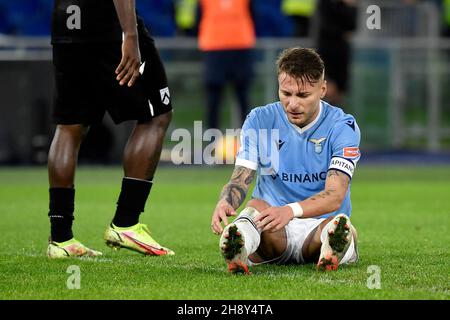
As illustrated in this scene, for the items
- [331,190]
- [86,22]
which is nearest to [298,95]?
[331,190]

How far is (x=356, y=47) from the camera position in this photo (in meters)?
15.2

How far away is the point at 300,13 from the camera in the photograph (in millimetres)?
15805

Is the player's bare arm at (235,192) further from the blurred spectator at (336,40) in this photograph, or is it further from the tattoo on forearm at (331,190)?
→ the blurred spectator at (336,40)

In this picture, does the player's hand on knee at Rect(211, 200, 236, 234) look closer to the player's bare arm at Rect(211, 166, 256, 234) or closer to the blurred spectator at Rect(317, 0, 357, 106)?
the player's bare arm at Rect(211, 166, 256, 234)

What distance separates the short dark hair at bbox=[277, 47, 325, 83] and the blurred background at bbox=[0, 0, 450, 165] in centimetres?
778

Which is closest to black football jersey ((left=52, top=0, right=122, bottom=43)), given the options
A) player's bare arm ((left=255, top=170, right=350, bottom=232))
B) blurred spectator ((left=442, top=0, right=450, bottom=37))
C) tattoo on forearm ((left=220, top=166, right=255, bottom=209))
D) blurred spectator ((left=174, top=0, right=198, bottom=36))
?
tattoo on forearm ((left=220, top=166, right=255, bottom=209))

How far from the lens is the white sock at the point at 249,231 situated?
16.4 feet

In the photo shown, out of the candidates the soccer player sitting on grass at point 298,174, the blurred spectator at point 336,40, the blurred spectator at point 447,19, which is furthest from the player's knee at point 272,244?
the blurred spectator at point 447,19

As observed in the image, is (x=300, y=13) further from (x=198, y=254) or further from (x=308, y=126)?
(x=308, y=126)

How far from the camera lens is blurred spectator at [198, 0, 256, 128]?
13.3m

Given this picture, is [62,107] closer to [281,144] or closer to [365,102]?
[281,144]
